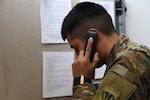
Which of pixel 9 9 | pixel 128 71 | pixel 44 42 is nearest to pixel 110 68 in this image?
pixel 128 71

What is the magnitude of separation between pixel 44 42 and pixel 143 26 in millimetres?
608

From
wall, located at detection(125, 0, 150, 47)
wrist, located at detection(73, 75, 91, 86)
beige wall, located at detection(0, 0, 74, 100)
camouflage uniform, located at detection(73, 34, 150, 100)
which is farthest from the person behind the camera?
wall, located at detection(125, 0, 150, 47)

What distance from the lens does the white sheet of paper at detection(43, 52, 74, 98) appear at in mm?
1187

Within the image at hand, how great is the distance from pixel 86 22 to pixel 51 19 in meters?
0.32

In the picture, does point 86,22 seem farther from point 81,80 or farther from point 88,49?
point 81,80

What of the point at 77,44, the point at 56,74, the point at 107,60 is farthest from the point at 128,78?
the point at 56,74

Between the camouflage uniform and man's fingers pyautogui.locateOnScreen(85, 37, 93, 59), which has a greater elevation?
man's fingers pyautogui.locateOnScreen(85, 37, 93, 59)

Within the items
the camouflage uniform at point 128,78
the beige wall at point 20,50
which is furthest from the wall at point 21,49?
the camouflage uniform at point 128,78

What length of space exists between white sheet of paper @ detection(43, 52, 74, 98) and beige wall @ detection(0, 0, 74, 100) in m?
0.03

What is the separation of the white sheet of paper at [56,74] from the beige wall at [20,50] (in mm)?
28

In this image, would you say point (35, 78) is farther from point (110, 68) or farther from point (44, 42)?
point (110, 68)

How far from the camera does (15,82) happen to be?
1.14m

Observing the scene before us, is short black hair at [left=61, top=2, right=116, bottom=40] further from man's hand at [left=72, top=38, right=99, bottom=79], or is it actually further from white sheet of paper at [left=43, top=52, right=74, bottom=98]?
white sheet of paper at [left=43, top=52, right=74, bottom=98]

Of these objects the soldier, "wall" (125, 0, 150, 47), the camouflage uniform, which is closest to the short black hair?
the soldier
